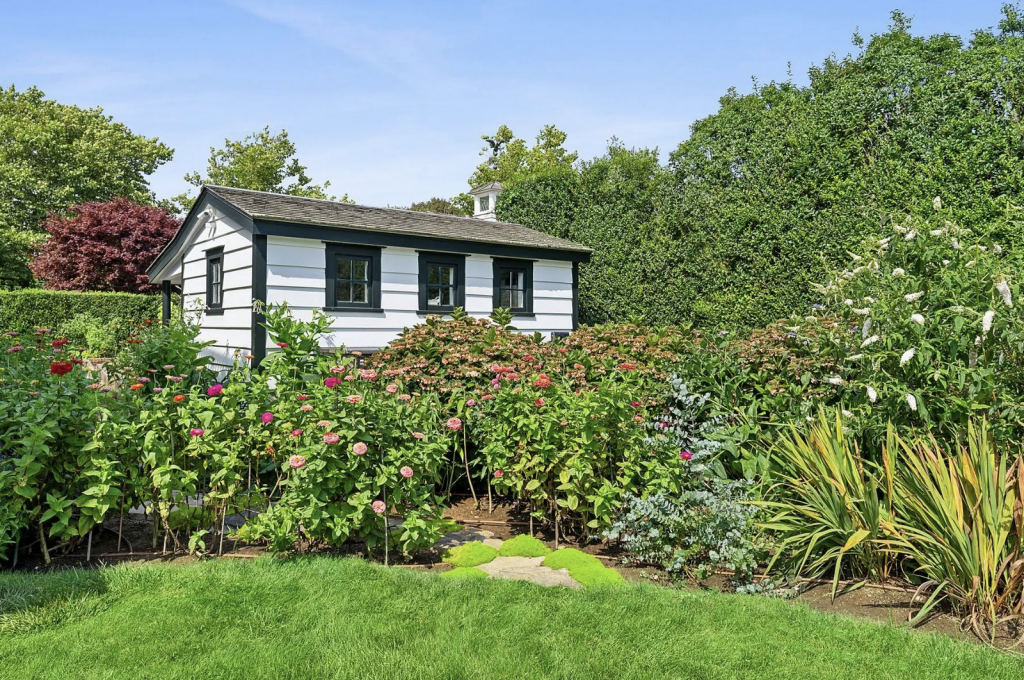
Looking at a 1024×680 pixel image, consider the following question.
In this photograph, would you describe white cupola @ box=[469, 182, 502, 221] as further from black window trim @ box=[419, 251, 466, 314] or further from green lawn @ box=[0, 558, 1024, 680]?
green lawn @ box=[0, 558, 1024, 680]

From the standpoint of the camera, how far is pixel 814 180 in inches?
356

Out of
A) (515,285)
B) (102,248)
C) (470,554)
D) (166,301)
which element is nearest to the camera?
(470,554)

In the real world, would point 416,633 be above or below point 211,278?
below

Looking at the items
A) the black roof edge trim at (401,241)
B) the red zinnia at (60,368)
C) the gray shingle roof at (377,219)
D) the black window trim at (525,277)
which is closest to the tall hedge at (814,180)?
the black roof edge trim at (401,241)

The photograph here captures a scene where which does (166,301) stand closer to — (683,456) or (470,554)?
(470,554)

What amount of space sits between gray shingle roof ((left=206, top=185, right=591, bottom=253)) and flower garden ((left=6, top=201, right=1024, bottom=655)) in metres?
5.62

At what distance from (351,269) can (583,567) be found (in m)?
7.79

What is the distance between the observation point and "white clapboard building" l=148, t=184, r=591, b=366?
10.0m

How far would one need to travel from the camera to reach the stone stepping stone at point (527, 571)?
384 cm

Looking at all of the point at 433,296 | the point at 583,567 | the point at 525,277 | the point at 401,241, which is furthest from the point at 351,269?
the point at 583,567

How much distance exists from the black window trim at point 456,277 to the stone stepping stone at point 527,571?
24.1 feet

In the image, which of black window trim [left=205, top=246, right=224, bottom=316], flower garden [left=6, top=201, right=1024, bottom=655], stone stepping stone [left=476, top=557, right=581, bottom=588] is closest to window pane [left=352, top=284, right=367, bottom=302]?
black window trim [left=205, top=246, right=224, bottom=316]

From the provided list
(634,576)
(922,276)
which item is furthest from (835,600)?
(922,276)

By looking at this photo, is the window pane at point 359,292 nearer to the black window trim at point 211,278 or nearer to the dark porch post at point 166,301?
the black window trim at point 211,278
